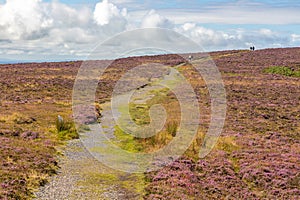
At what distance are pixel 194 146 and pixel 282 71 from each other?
61696 millimetres

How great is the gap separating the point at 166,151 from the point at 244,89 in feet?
129

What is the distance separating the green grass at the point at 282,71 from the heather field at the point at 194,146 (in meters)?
18.6

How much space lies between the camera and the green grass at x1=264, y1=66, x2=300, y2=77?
→ 259ft

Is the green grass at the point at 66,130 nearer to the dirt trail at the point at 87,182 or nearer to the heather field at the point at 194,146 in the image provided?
the heather field at the point at 194,146

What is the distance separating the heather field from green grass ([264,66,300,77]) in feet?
60.9

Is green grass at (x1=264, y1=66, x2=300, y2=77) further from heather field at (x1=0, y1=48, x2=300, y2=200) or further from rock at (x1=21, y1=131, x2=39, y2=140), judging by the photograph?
rock at (x1=21, y1=131, x2=39, y2=140)

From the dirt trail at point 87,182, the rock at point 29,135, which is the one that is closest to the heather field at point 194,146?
the rock at point 29,135

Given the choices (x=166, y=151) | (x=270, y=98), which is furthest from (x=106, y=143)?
(x=270, y=98)

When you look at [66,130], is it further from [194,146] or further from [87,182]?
[87,182]

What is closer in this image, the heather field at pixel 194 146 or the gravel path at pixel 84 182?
the gravel path at pixel 84 182

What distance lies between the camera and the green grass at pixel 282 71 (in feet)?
259

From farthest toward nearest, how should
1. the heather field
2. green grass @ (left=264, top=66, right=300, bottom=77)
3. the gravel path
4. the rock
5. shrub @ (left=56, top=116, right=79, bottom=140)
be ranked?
green grass @ (left=264, top=66, right=300, bottom=77) → shrub @ (left=56, top=116, right=79, bottom=140) → the rock → the heather field → the gravel path

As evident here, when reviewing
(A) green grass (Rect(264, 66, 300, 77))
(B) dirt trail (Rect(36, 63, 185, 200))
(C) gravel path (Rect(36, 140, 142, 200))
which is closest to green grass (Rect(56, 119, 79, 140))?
(B) dirt trail (Rect(36, 63, 185, 200))

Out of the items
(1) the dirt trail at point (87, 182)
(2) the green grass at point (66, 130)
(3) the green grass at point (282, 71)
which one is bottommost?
(1) the dirt trail at point (87, 182)
